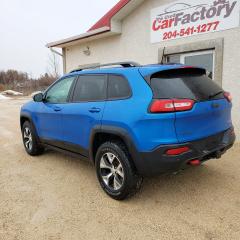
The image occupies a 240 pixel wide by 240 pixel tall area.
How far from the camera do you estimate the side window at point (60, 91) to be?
497 centimetres

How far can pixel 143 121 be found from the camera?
11.0ft

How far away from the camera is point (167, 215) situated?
11.6 ft

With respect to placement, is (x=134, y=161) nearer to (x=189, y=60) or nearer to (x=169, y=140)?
(x=169, y=140)

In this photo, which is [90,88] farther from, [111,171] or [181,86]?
[181,86]

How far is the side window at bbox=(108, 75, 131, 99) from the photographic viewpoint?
Answer: 3.75 meters

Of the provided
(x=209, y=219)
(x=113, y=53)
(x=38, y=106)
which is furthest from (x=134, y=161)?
(x=113, y=53)

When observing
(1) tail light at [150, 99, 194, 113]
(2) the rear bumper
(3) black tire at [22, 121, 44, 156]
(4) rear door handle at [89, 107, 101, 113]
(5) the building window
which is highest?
(5) the building window

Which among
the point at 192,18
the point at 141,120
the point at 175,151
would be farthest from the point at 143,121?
the point at 192,18

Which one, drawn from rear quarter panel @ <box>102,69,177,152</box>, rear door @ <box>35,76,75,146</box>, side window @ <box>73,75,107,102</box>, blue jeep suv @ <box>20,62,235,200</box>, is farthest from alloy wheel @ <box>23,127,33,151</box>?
rear quarter panel @ <box>102,69,177,152</box>

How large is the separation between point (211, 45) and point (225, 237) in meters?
5.11

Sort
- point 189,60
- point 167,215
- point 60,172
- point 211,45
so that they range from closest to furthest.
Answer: point 167,215
point 60,172
point 211,45
point 189,60

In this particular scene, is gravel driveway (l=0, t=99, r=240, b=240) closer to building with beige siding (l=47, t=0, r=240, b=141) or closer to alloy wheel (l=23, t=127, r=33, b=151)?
alloy wheel (l=23, t=127, r=33, b=151)

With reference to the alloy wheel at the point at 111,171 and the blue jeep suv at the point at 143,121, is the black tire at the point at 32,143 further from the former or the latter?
the alloy wheel at the point at 111,171

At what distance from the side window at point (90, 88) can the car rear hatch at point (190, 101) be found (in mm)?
889
